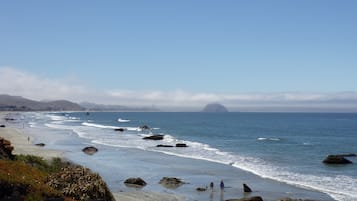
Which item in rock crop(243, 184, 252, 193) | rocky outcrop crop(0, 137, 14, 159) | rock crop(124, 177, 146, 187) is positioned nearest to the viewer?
rocky outcrop crop(0, 137, 14, 159)

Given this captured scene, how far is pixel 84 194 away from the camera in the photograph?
60.8ft

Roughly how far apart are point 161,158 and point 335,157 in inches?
775

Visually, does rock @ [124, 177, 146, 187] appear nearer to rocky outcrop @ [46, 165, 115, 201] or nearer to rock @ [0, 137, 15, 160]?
rock @ [0, 137, 15, 160]

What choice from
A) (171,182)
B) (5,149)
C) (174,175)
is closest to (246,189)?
(171,182)

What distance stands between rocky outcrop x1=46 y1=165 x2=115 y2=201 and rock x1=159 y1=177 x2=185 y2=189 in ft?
49.9

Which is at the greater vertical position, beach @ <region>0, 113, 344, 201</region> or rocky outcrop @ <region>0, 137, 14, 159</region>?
rocky outcrop @ <region>0, 137, 14, 159</region>

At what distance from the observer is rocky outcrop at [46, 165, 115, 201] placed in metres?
18.4

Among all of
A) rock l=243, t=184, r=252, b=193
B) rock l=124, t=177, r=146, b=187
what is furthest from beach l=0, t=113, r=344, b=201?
rock l=124, t=177, r=146, b=187

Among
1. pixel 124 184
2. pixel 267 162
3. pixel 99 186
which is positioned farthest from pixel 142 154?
pixel 99 186

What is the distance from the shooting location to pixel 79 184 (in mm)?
18766

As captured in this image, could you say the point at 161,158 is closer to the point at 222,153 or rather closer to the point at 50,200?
the point at 222,153

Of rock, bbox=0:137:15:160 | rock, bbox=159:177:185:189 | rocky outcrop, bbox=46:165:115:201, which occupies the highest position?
rock, bbox=0:137:15:160

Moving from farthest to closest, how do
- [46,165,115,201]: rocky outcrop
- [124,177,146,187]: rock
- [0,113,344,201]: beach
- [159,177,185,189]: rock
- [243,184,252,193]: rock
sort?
[159,177,185,189]: rock < [124,177,146,187]: rock < [243,184,252,193]: rock < [0,113,344,201]: beach < [46,165,115,201]: rocky outcrop

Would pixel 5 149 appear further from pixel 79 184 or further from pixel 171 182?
pixel 171 182
